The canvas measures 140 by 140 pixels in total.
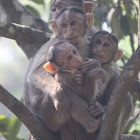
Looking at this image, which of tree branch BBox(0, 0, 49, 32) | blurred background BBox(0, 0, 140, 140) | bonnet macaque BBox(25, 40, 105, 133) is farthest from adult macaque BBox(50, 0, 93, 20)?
bonnet macaque BBox(25, 40, 105, 133)

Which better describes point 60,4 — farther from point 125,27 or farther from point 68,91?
point 68,91

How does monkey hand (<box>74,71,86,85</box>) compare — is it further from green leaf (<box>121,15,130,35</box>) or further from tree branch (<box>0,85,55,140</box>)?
green leaf (<box>121,15,130,35</box>)

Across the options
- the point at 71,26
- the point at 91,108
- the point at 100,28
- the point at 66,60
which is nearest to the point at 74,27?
the point at 71,26

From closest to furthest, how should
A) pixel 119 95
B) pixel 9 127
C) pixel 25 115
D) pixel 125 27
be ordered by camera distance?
pixel 119 95
pixel 25 115
pixel 9 127
pixel 125 27

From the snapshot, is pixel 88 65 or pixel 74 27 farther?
pixel 74 27

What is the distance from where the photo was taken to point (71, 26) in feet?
14.4

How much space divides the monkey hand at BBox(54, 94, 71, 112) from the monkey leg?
0.07 m

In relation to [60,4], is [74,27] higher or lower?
higher

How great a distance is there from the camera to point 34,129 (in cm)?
378

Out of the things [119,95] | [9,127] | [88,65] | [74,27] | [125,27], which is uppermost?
[74,27]

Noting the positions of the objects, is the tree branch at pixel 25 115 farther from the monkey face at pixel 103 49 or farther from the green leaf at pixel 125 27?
the green leaf at pixel 125 27

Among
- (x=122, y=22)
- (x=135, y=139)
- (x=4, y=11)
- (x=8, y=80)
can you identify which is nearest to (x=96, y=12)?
(x=122, y=22)

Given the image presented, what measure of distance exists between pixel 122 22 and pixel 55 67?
2.68 metres

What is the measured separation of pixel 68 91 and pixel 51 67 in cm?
29
